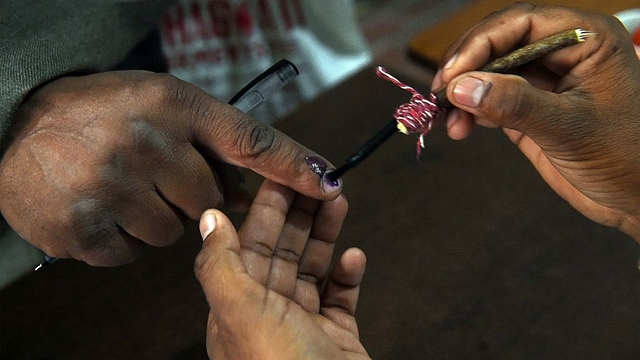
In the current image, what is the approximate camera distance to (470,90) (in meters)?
0.60

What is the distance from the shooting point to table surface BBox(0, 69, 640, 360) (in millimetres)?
794

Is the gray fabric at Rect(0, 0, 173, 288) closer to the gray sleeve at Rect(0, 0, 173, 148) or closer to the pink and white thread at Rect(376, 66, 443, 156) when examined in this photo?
the gray sleeve at Rect(0, 0, 173, 148)

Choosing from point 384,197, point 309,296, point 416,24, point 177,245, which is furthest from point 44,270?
point 416,24

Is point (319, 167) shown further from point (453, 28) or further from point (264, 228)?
point (453, 28)

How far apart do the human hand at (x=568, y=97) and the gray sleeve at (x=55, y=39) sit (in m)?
0.46

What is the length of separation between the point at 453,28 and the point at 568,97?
0.65 m

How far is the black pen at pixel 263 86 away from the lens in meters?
0.71

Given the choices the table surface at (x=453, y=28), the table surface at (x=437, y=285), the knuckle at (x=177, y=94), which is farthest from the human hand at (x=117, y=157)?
the table surface at (x=453, y=28)

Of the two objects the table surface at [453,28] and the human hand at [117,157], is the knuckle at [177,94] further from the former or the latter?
the table surface at [453,28]

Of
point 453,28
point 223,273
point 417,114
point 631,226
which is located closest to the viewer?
point 223,273

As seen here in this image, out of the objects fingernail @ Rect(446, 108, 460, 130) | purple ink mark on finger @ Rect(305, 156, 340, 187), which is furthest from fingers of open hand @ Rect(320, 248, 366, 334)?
fingernail @ Rect(446, 108, 460, 130)

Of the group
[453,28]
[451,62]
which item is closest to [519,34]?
[451,62]

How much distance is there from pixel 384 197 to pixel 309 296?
0.28m

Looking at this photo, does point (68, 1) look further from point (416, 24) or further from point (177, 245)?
point (416, 24)
